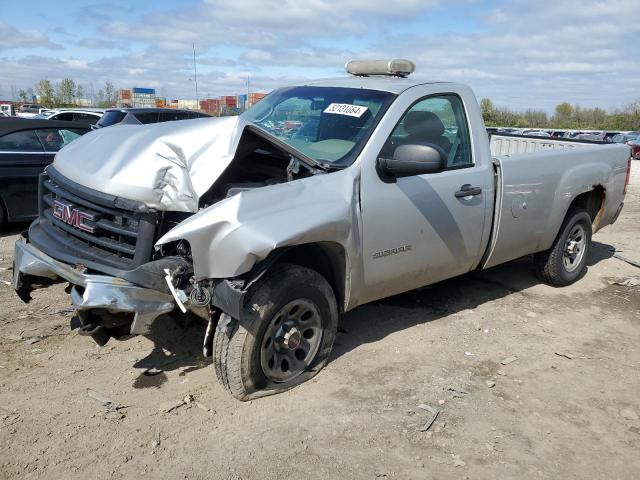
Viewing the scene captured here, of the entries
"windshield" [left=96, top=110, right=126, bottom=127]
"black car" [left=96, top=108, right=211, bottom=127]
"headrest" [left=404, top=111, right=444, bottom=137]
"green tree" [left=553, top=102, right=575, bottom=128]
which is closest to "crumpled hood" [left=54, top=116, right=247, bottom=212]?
"headrest" [left=404, top=111, right=444, bottom=137]

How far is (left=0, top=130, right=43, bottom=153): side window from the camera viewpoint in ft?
23.4

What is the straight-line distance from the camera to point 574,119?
51875mm

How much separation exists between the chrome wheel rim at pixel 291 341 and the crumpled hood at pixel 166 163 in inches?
34.2

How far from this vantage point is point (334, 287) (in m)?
3.80

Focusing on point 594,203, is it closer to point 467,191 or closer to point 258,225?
point 467,191

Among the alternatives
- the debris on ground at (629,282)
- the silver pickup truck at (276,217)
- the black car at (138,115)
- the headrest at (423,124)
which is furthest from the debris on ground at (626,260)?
the black car at (138,115)

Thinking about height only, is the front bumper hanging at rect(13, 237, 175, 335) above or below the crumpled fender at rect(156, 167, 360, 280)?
below

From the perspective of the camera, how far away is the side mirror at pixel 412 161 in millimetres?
3629

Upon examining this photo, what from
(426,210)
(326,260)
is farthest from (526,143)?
(326,260)

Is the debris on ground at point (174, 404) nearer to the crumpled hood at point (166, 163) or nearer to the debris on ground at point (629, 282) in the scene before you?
the crumpled hood at point (166, 163)

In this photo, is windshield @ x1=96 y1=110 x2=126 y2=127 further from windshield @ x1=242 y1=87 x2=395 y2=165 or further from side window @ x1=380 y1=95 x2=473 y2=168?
side window @ x1=380 y1=95 x2=473 y2=168

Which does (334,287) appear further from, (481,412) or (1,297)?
(1,297)

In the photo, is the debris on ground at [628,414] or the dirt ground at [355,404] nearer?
the dirt ground at [355,404]

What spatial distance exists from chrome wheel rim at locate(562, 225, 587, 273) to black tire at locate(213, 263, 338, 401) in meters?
3.42
